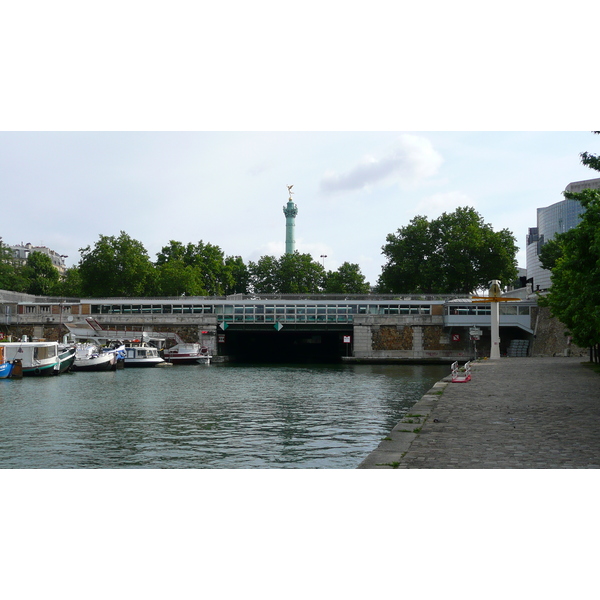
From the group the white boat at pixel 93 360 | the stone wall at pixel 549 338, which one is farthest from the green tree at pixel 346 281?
the white boat at pixel 93 360

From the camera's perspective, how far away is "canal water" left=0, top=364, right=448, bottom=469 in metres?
15.8

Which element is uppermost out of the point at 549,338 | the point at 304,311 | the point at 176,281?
the point at 176,281

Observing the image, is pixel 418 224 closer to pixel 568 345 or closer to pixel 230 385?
pixel 568 345

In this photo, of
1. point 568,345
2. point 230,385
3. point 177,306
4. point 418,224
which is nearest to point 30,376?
point 230,385

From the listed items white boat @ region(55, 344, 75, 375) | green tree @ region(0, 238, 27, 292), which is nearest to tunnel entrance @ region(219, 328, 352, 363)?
white boat @ region(55, 344, 75, 375)

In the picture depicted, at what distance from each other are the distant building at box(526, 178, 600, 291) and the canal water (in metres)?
123

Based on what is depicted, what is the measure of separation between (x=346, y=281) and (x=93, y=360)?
2386 inches

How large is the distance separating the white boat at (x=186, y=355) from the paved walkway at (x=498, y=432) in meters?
42.0

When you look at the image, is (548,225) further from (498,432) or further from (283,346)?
(498,432)

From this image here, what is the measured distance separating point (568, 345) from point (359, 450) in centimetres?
4709

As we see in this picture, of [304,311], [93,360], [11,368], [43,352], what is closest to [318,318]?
[304,311]

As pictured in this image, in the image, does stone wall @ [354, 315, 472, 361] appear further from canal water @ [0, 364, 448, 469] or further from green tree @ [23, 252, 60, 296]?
green tree @ [23, 252, 60, 296]

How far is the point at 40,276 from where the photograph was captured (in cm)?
11169

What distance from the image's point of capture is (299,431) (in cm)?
1986
